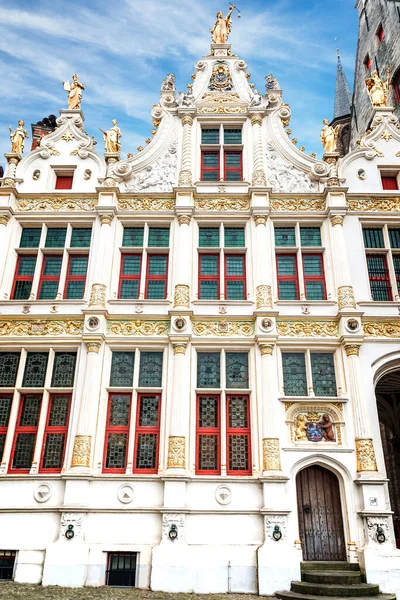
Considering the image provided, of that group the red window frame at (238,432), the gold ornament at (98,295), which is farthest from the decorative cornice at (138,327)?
the red window frame at (238,432)

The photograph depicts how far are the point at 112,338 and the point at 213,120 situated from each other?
8.32m

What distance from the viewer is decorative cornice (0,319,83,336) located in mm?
13234

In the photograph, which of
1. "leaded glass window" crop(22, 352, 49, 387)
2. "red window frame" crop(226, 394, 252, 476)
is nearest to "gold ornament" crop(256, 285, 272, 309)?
"red window frame" crop(226, 394, 252, 476)

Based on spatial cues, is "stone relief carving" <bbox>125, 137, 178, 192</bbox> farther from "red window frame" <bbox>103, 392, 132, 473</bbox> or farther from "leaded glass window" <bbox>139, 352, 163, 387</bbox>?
"red window frame" <bbox>103, 392, 132, 473</bbox>

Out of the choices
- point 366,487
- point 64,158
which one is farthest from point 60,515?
point 64,158

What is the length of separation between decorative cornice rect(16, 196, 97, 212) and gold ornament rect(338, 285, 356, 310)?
7.91 m

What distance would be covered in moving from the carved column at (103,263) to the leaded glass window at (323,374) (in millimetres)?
6062

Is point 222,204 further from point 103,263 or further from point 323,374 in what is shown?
point 323,374

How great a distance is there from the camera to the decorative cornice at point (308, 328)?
13102 mm

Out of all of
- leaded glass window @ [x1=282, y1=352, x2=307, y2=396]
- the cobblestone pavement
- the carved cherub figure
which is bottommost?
the cobblestone pavement

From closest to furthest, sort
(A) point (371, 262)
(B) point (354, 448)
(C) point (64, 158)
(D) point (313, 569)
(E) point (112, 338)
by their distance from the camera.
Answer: (D) point (313, 569)
(B) point (354, 448)
(E) point (112, 338)
(A) point (371, 262)
(C) point (64, 158)

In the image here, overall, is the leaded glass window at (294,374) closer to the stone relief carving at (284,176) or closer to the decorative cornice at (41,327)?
the stone relief carving at (284,176)

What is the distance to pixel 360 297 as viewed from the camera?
13578 mm

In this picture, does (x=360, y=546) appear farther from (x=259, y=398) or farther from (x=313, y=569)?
(x=259, y=398)
